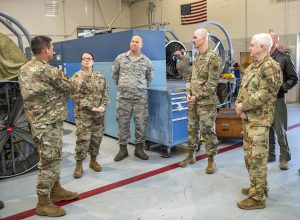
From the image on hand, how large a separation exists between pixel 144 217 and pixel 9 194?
1614 mm

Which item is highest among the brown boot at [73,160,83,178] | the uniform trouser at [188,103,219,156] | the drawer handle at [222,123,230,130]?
the uniform trouser at [188,103,219,156]

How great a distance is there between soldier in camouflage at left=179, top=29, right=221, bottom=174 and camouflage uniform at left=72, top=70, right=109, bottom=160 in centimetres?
109

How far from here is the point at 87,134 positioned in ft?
12.4

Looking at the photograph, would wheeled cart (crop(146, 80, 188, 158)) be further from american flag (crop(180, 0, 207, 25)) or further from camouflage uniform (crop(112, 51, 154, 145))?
american flag (crop(180, 0, 207, 25))

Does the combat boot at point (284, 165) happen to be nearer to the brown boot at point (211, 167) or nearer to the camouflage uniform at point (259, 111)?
the brown boot at point (211, 167)

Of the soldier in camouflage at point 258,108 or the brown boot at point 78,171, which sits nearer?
the soldier in camouflage at point 258,108

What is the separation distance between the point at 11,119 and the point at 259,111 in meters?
2.86

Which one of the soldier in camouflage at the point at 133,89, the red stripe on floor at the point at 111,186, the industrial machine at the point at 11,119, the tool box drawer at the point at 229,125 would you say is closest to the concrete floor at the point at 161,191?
the red stripe on floor at the point at 111,186

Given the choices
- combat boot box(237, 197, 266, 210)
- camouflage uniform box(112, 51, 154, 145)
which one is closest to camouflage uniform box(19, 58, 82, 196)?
camouflage uniform box(112, 51, 154, 145)

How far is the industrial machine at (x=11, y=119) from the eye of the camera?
3812mm

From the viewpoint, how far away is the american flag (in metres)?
11.8

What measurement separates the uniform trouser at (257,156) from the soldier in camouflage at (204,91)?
0.86 m

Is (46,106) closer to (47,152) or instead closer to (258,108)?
(47,152)

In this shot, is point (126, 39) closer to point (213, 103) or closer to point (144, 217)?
point (213, 103)
